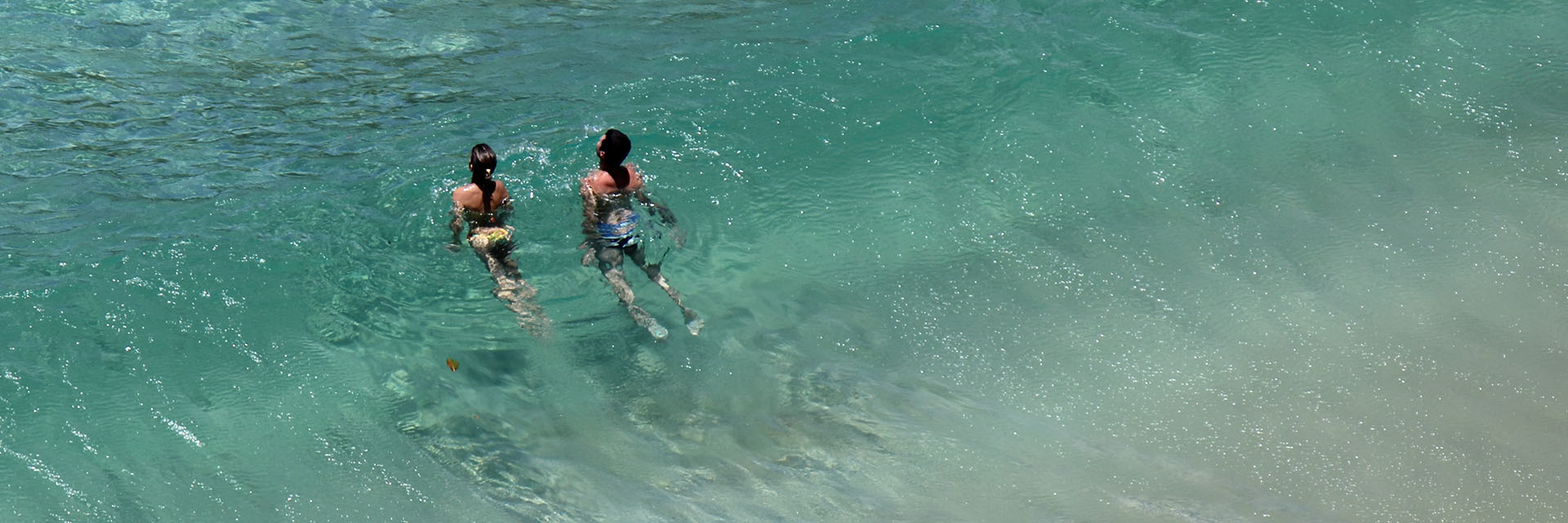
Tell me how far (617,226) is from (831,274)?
66.3 inches

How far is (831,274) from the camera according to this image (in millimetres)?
8383

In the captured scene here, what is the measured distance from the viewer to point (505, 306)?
7.97m

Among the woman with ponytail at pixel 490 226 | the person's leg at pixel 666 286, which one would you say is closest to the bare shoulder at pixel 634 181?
the person's leg at pixel 666 286

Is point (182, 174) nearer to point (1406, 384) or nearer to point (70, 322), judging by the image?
point (70, 322)

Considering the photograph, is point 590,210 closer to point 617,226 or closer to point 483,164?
point 617,226

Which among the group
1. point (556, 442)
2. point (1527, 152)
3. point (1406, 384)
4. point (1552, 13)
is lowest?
point (556, 442)

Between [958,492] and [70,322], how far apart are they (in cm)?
621

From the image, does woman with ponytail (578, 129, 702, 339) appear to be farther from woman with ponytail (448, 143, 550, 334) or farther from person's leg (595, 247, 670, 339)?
woman with ponytail (448, 143, 550, 334)

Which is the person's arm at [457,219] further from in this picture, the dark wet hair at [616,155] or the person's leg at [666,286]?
the person's leg at [666,286]

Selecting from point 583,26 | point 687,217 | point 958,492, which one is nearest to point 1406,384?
point 958,492

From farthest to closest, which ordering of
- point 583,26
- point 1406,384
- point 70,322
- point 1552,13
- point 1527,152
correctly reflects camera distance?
point 583,26 → point 1552,13 → point 1527,152 → point 70,322 → point 1406,384

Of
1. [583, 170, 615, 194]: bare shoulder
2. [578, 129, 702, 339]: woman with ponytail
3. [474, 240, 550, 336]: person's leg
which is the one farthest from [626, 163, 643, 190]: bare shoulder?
[474, 240, 550, 336]: person's leg

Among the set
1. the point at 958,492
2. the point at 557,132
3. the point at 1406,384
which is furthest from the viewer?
the point at 557,132

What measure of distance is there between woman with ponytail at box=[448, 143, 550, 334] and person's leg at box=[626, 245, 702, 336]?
821 mm
